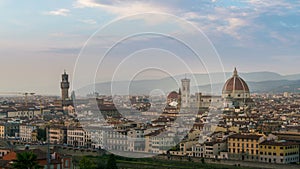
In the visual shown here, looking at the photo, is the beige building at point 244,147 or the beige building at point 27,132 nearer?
the beige building at point 244,147

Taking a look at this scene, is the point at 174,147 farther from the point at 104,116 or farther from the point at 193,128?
the point at 104,116

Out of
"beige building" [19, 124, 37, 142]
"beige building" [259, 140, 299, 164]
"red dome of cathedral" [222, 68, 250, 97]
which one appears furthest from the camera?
"red dome of cathedral" [222, 68, 250, 97]

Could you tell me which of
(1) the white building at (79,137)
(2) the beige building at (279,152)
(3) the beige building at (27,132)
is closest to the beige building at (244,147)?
(2) the beige building at (279,152)

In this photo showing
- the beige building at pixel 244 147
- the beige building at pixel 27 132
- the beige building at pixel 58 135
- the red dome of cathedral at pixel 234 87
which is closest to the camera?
the beige building at pixel 244 147

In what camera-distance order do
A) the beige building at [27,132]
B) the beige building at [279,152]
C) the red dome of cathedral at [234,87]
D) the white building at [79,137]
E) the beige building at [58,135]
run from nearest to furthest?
the beige building at [279,152] < the white building at [79,137] < the beige building at [58,135] < the beige building at [27,132] < the red dome of cathedral at [234,87]

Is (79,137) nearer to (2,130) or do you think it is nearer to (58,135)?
(58,135)

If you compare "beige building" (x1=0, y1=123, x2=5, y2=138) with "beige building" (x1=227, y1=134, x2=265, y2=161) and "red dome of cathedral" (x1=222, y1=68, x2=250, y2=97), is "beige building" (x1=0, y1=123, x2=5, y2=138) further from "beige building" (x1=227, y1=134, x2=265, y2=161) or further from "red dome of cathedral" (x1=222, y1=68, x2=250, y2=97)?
"red dome of cathedral" (x1=222, y1=68, x2=250, y2=97)

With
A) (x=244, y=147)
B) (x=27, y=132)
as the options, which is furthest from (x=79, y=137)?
(x=244, y=147)

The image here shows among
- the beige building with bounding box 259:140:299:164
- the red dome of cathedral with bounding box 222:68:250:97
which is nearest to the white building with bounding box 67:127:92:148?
the beige building with bounding box 259:140:299:164

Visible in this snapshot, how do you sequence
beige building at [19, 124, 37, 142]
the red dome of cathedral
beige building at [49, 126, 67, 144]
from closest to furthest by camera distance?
1. beige building at [49, 126, 67, 144]
2. beige building at [19, 124, 37, 142]
3. the red dome of cathedral

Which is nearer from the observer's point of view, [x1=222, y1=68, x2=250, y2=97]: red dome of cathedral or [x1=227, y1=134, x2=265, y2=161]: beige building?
[x1=227, y1=134, x2=265, y2=161]: beige building

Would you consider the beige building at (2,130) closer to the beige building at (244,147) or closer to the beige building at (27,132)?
the beige building at (27,132)

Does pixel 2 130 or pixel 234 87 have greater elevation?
pixel 234 87
